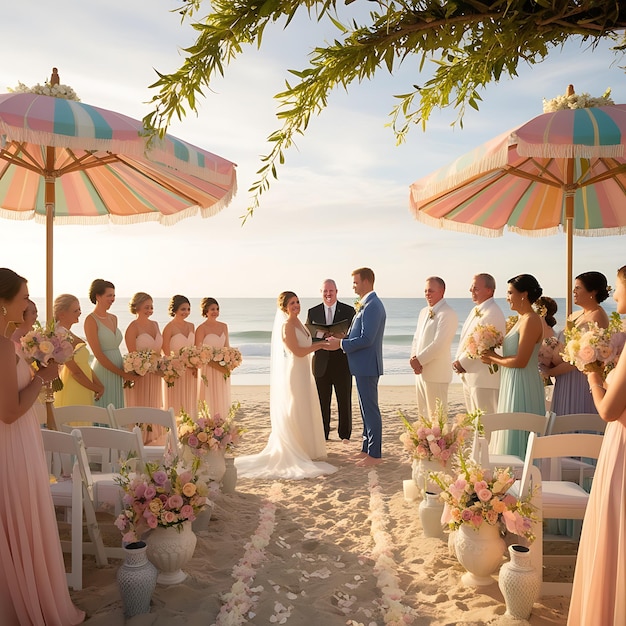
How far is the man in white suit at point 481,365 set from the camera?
7.05m

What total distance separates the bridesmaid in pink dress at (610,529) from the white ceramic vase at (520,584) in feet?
1.51

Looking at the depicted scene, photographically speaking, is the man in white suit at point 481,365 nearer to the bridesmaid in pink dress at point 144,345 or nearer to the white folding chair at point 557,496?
the white folding chair at point 557,496

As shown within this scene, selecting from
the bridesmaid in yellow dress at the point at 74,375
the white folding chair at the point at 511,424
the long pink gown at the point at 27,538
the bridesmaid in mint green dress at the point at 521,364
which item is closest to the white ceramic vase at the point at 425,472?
the white folding chair at the point at 511,424

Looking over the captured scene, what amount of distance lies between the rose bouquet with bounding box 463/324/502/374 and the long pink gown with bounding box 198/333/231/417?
4061 mm

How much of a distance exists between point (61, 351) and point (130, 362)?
305 centimetres

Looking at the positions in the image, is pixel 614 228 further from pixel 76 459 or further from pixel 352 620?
pixel 76 459

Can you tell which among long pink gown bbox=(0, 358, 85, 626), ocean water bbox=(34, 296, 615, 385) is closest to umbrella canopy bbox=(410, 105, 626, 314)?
→ long pink gown bbox=(0, 358, 85, 626)

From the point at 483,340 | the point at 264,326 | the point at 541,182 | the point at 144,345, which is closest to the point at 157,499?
the point at 483,340

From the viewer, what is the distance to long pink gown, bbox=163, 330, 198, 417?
8523 mm

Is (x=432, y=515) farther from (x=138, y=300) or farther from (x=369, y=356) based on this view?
(x=138, y=300)

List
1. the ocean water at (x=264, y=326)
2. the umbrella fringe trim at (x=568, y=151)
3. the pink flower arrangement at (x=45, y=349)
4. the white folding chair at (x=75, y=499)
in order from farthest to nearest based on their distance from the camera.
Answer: the ocean water at (x=264, y=326), the umbrella fringe trim at (x=568, y=151), the pink flower arrangement at (x=45, y=349), the white folding chair at (x=75, y=499)

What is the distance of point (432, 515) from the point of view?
508 cm

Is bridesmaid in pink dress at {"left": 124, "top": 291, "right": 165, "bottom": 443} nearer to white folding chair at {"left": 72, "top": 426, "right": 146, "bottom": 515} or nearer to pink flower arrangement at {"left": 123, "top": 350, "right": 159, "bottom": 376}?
pink flower arrangement at {"left": 123, "top": 350, "right": 159, "bottom": 376}

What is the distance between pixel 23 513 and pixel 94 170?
517 centimetres
